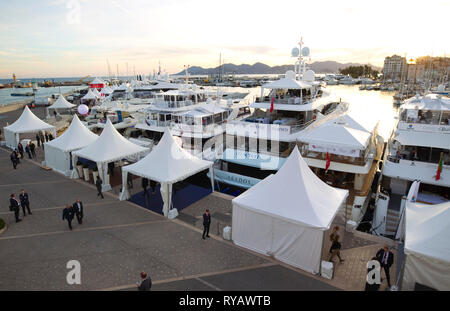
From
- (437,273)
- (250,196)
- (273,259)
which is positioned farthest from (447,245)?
(250,196)

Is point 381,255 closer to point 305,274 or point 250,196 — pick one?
point 305,274

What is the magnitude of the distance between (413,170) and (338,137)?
3.82 meters

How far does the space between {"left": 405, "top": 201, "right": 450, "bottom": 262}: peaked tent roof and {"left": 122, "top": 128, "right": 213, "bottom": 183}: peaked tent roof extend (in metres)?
8.69

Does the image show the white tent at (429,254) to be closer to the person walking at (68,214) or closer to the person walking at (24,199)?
the person walking at (68,214)

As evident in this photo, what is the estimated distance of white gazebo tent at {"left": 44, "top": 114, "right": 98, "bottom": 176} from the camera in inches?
665

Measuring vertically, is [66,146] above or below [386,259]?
above

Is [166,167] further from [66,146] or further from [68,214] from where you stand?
[66,146]

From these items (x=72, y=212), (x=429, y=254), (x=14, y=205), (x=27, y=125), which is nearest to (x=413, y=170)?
(x=429, y=254)

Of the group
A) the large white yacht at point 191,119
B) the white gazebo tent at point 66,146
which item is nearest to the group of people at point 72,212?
the white gazebo tent at point 66,146

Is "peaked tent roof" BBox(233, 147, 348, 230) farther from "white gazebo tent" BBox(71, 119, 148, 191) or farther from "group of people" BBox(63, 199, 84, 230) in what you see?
"white gazebo tent" BBox(71, 119, 148, 191)

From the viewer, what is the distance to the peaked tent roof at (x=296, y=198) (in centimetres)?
837

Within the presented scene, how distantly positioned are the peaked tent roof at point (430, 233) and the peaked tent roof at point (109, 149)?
13.7 meters

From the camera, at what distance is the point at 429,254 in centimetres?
658
